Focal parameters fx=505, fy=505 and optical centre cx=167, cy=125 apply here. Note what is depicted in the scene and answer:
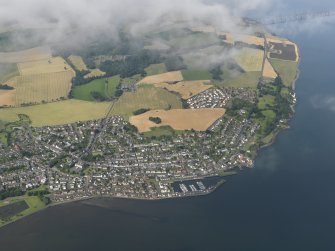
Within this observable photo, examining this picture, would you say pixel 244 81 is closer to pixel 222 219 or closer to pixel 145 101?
pixel 145 101

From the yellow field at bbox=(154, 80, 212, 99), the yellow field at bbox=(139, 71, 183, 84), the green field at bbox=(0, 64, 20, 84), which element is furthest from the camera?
the yellow field at bbox=(139, 71, 183, 84)

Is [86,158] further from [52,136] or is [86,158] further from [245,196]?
[245,196]

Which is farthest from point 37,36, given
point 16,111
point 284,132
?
point 284,132

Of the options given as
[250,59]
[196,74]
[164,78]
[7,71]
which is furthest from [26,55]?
[250,59]

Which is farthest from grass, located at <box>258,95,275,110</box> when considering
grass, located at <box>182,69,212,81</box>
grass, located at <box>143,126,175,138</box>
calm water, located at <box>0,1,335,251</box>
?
grass, located at <box>143,126,175,138</box>

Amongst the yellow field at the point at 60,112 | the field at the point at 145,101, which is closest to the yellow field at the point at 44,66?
the yellow field at the point at 60,112

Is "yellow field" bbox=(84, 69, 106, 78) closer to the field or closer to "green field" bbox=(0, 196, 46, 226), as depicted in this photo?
the field
